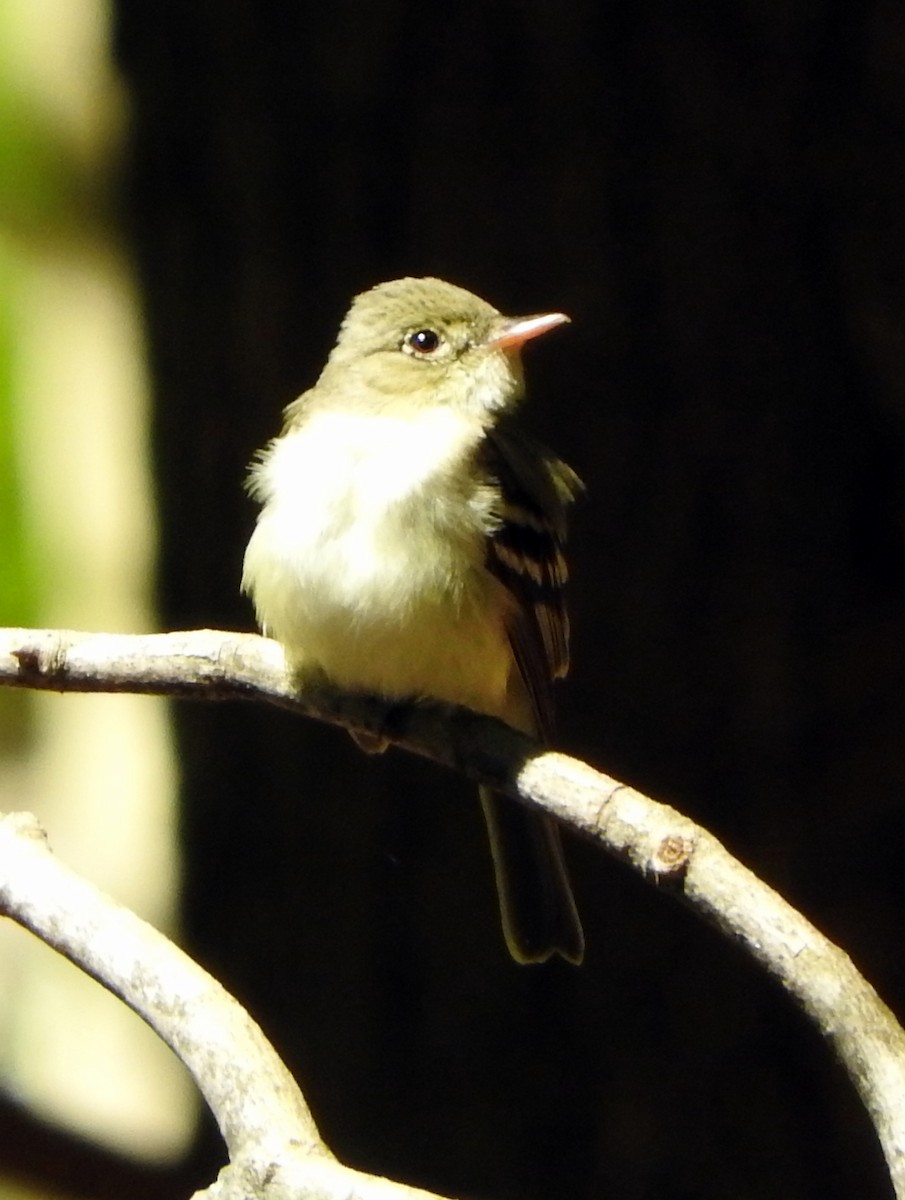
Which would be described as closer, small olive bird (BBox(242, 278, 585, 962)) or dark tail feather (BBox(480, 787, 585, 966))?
small olive bird (BBox(242, 278, 585, 962))

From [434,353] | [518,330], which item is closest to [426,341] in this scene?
[434,353]

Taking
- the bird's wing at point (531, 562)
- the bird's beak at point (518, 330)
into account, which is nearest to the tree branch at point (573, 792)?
the bird's wing at point (531, 562)

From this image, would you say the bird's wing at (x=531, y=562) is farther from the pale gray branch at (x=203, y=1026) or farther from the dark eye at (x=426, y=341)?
the pale gray branch at (x=203, y=1026)

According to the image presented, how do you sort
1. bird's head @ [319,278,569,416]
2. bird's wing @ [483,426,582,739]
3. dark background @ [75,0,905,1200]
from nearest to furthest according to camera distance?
bird's wing @ [483,426,582,739], bird's head @ [319,278,569,416], dark background @ [75,0,905,1200]

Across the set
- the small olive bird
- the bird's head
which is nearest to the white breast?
the small olive bird

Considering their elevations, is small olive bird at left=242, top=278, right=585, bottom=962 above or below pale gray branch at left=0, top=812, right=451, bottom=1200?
above

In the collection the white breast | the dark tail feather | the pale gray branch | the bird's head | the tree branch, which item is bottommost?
the dark tail feather

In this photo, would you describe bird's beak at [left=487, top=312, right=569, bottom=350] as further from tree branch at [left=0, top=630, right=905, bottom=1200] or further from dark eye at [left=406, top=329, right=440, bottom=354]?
tree branch at [left=0, top=630, right=905, bottom=1200]

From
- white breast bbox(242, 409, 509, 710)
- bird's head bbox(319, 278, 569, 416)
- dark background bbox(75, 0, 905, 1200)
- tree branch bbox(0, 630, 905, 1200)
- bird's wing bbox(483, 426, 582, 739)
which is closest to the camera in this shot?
tree branch bbox(0, 630, 905, 1200)
